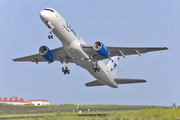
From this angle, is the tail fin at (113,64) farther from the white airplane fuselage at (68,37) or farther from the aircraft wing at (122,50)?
the aircraft wing at (122,50)

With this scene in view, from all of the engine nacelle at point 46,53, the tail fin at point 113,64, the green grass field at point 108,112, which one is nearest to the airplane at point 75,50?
the engine nacelle at point 46,53

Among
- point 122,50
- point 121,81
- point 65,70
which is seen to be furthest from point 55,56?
point 121,81

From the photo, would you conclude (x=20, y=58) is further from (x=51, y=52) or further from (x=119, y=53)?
(x=119, y=53)

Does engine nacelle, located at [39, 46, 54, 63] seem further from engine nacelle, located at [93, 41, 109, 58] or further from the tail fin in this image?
the tail fin

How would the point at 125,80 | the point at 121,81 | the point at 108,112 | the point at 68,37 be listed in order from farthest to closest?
the point at 121,81
the point at 125,80
the point at 108,112
the point at 68,37

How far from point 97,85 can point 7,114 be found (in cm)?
1543

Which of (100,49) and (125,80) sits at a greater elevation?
(100,49)

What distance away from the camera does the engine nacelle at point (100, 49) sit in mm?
30453

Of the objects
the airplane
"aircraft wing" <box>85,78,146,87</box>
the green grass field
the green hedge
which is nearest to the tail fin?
"aircraft wing" <box>85,78,146,87</box>

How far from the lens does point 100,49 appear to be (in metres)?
30.4

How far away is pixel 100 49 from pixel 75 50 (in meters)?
3.17

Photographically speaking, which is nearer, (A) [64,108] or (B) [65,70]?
(B) [65,70]

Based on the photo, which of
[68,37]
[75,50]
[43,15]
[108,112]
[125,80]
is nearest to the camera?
[43,15]

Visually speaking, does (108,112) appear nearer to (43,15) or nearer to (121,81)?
(121,81)
